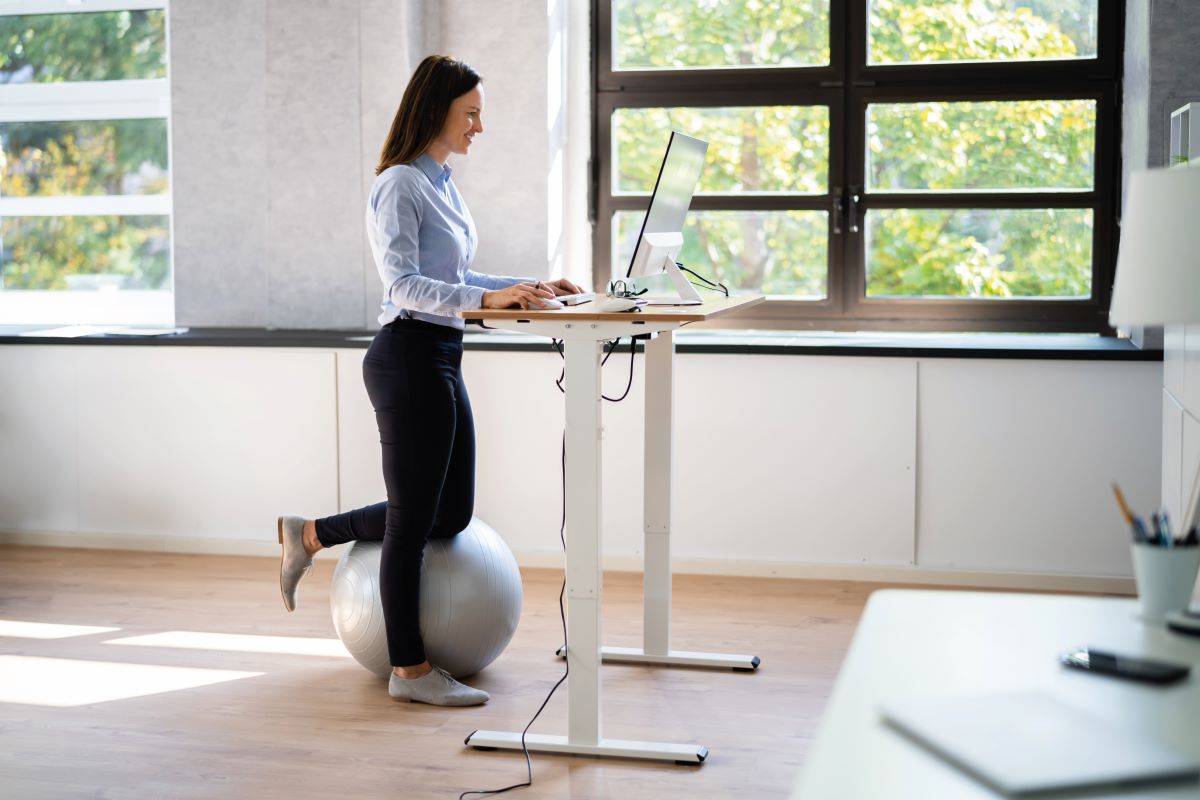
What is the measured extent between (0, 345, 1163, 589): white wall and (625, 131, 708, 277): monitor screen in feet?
3.75

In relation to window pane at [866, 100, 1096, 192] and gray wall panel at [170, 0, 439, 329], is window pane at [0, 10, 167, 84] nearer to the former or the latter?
gray wall panel at [170, 0, 439, 329]

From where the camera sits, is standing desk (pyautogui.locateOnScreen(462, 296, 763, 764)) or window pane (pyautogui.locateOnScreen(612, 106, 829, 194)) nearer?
standing desk (pyautogui.locateOnScreen(462, 296, 763, 764))

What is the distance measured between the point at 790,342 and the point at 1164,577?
9.77 ft

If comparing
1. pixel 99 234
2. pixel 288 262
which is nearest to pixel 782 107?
pixel 288 262

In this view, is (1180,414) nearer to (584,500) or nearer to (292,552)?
(584,500)

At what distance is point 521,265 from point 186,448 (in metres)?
1.40

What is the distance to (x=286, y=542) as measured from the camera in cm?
340

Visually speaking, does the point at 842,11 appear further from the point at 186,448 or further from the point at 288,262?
the point at 186,448

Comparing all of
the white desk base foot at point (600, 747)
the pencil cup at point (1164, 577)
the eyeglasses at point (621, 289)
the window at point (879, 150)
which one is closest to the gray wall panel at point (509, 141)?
the window at point (879, 150)

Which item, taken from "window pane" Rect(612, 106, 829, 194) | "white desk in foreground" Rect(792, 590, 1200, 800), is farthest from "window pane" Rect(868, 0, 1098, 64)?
"white desk in foreground" Rect(792, 590, 1200, 800)

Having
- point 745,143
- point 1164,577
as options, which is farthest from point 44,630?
point 1164,577

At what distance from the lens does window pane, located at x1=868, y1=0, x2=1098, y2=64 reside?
14.7ft

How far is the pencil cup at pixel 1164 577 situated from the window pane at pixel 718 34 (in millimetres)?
3586

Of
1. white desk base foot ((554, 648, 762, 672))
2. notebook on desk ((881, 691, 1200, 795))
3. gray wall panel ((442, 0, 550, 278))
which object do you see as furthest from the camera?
gray wall panel ((442, 0, 550, 278))
